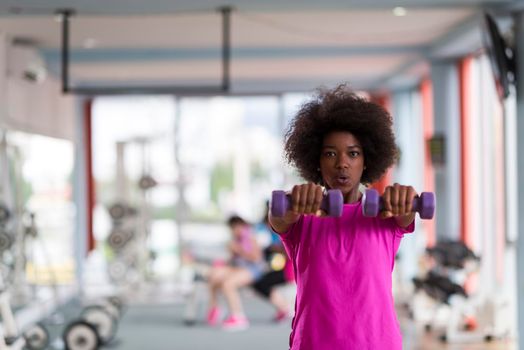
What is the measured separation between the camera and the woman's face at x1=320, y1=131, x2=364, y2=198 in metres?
1.72

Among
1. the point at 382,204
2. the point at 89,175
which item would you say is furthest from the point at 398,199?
the point at 89,175

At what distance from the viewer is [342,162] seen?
172 cm

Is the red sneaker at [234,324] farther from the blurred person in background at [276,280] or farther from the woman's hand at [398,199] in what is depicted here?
the woman's hand at [398,199]

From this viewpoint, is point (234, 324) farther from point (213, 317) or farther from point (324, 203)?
point (324, 203)

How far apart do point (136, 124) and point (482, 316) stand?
5.44 metres

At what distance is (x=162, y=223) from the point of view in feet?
31.9

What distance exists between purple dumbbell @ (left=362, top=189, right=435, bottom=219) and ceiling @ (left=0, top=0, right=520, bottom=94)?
287cm

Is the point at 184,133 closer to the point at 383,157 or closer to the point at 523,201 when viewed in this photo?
the point at 523,201

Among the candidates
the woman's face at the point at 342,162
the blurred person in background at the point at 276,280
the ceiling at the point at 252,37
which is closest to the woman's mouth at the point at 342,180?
the woman's face at the point at 342,162

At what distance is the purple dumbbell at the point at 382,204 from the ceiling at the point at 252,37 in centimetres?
287

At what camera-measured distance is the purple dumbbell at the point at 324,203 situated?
152 cm

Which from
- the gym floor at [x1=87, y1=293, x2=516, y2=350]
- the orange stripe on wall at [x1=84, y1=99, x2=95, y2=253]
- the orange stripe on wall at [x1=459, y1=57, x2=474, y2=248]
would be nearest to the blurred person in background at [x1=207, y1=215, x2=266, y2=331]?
the gym floor at [x1=87, y1=293, x2=516, y2=350]

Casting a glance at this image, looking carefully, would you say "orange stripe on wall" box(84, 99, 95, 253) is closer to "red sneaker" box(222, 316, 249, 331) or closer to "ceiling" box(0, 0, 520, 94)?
Answer: "ceiling" box(0, 0, 520, 94)

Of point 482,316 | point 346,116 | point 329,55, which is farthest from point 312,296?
point 329,55
